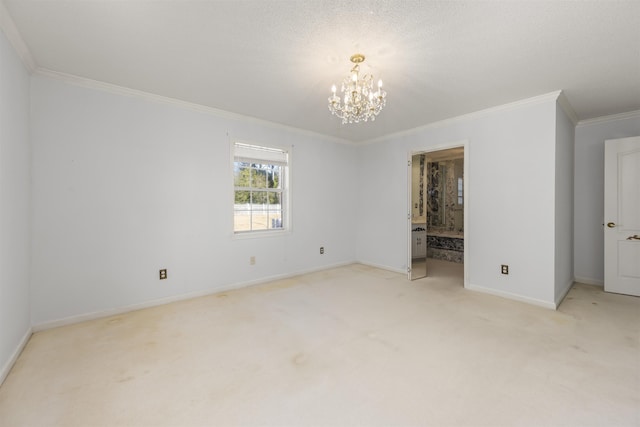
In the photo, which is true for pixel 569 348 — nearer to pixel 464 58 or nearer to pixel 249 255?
pixel 464 58

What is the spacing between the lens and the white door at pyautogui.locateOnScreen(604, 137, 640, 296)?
354cm

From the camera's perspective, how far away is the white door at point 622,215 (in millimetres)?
3537

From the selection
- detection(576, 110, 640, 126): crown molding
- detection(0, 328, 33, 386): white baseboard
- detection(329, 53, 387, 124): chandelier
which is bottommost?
detection(0, 328, 33, 386): white baseboard

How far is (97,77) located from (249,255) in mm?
2626

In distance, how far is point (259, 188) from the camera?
4191 millimetres

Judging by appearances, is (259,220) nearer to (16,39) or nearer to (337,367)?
(337,367)

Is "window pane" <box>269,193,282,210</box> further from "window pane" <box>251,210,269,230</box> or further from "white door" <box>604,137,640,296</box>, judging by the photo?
"white door" <box>604,137,640,296</box>

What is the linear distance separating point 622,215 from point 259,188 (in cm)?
494

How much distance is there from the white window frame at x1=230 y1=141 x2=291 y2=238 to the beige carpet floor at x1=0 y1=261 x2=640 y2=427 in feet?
4.01

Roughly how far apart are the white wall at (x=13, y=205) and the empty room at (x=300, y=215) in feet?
0.09

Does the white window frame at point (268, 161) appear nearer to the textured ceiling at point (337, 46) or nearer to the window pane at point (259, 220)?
the window pane at point (259, 220)

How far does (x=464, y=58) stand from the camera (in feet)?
7.73

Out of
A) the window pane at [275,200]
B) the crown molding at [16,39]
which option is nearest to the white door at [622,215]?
the window pane at [275,200]

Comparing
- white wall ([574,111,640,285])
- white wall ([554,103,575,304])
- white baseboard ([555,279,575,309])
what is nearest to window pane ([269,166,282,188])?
white wall ([554,103,575,304])
